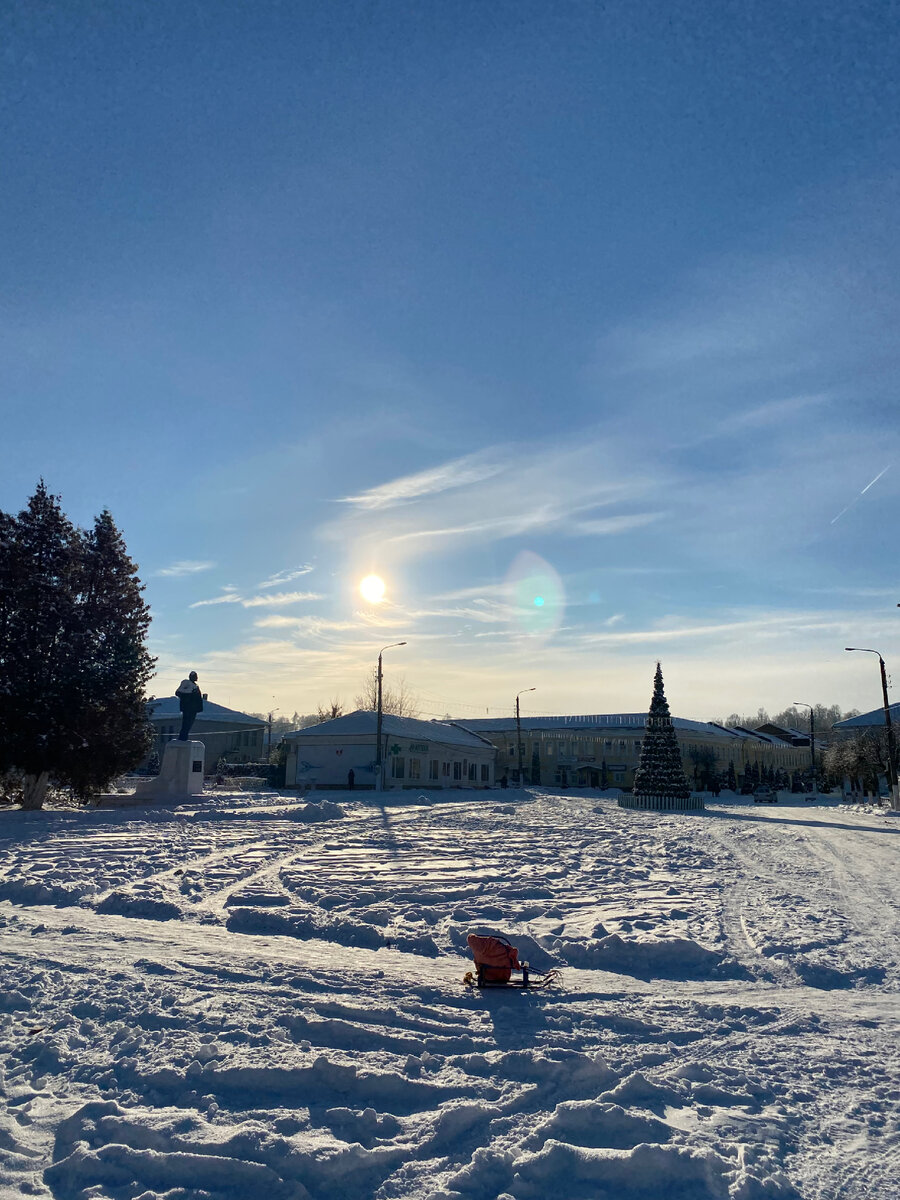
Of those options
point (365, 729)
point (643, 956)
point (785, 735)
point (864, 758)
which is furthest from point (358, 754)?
point (785, 735)

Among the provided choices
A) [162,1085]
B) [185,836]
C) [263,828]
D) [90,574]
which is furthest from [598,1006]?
[90,574]

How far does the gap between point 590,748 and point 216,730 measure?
3351 cm

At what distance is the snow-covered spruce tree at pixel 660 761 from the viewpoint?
1473 inches

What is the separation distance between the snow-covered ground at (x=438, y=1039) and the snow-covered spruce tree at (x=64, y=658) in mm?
15222

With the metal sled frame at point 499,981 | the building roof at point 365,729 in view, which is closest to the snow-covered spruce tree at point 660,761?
the building roof at point 365,729

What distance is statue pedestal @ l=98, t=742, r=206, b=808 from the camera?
3092 cm

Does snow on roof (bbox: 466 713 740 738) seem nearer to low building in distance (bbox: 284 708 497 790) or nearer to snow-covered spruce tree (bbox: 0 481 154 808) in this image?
low building in distance (bbox: 284 708 497 790)

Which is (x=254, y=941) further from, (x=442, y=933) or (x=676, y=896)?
(x=676, y=896)

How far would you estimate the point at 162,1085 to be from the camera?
199 inches

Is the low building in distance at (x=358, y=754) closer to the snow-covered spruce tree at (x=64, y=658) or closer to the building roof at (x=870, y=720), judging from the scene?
the snow-covered spruce tree at (x=64, y=658)

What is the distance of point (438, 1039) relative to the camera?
586 cm

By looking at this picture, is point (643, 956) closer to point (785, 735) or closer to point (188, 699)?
point (188, 699)

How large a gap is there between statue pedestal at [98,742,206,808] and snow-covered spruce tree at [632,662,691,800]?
761 inches

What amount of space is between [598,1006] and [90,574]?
2663cm
